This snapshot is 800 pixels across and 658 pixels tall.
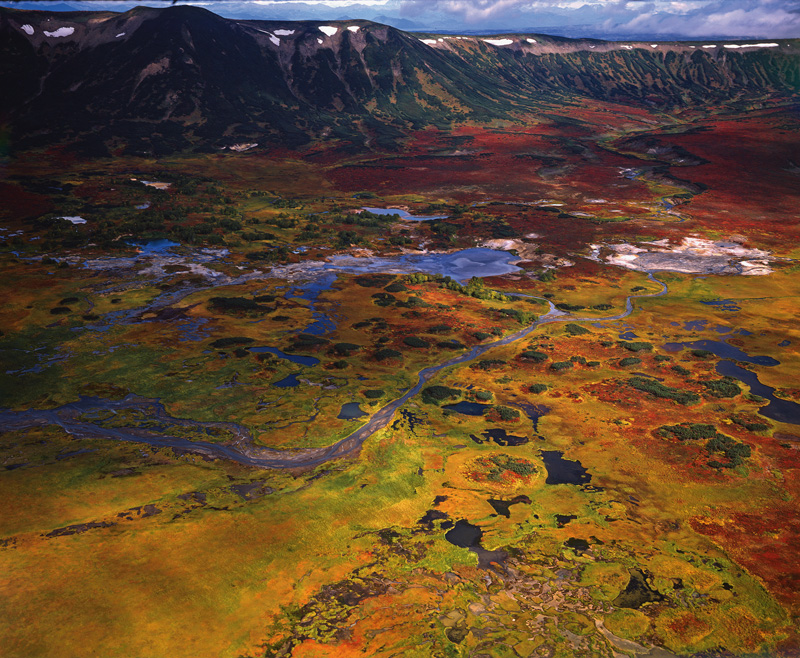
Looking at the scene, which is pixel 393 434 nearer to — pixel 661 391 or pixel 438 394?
pixel 438 394

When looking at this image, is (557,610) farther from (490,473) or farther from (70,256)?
(70,256)

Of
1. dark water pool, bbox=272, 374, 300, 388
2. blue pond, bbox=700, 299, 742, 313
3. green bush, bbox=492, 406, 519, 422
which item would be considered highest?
blue pond, bbox=700, 299, 742, 313

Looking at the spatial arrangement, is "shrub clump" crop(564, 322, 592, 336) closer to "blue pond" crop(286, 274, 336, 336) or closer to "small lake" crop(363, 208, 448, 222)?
"blue pond" crop(286, 274, 336, 336)

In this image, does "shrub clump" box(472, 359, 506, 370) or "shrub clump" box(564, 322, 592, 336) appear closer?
"shrub clump" box(472, 359, 506, 370)

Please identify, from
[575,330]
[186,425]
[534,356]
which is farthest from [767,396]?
[186,425]

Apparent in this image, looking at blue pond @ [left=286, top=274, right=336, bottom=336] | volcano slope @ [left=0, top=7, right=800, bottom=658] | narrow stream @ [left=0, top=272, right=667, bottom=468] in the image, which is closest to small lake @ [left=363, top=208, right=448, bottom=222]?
volcano slope @ [left=0, top=7, right=800, bottom=658]

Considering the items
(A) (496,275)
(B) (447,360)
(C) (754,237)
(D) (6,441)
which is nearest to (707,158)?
(C) (754,237)
